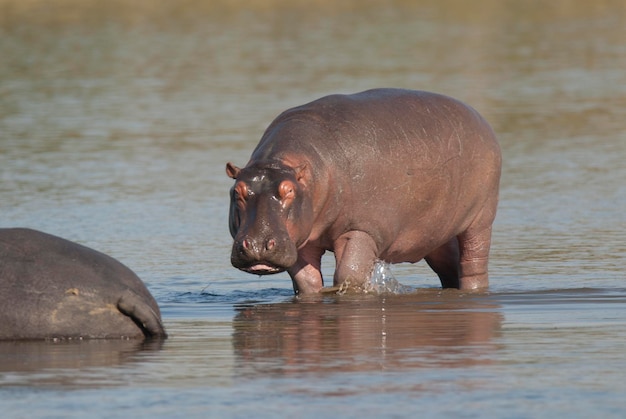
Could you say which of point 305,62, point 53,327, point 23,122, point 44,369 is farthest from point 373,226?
point 305,62

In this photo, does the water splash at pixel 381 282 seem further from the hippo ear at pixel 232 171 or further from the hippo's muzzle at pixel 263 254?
the hippo ear at pixel 232 171

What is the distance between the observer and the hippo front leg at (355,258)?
10078 mm

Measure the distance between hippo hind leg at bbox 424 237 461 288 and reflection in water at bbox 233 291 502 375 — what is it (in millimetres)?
863

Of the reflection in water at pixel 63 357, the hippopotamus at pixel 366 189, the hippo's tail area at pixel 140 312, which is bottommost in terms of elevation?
the reflection in water at pixel 63 357

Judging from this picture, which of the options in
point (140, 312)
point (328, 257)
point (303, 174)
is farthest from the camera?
point (328, 257)

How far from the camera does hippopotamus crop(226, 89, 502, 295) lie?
9.55 meters

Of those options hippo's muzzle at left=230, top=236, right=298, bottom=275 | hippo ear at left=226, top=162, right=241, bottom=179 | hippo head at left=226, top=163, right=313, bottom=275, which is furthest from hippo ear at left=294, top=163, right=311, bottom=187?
hippo's muzzle at left=230, top=236, right=298, bottom=275

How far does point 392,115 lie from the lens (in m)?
10.7

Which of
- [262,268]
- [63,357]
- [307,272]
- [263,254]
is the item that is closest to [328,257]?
[307,272]

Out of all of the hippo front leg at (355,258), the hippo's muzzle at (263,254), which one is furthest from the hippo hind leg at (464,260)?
the hippo's muzzle at (263,254)

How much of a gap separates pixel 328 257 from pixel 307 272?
2.42m

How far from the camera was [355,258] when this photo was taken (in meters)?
10.1

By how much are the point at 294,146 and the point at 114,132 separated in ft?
34.1

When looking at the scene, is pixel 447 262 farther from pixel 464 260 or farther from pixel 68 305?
pixel 68 305
